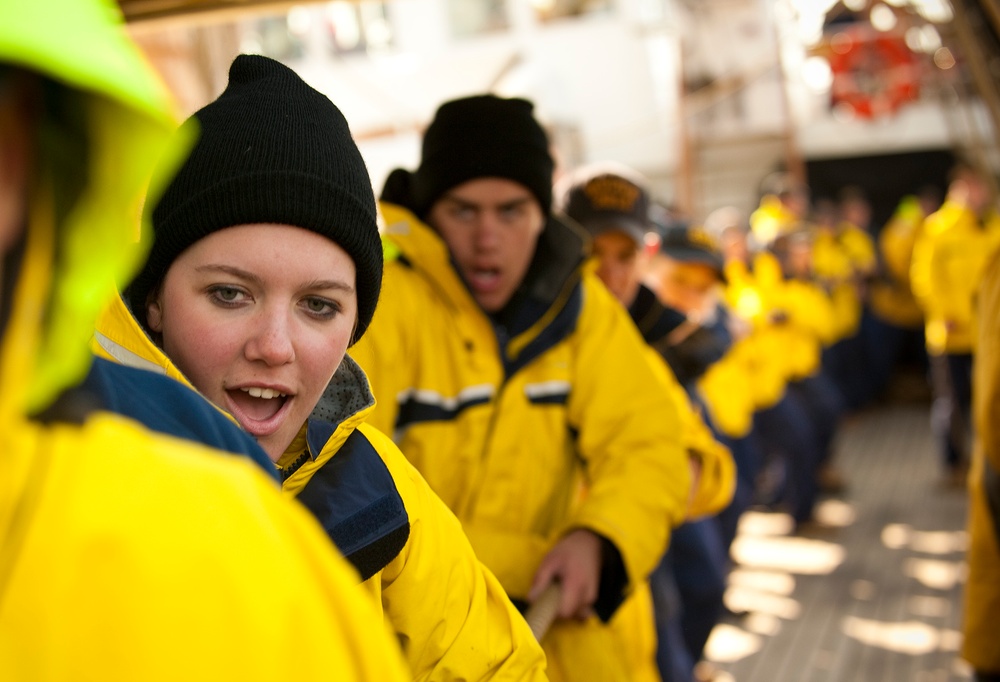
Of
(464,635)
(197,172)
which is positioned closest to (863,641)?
(464,635)

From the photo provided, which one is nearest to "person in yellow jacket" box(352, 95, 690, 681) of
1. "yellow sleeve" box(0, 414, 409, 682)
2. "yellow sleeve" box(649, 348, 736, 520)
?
"yellow sleeve" box(649, 348, 736, 520)

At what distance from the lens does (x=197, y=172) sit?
1394 mm

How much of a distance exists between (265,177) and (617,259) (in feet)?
7.75

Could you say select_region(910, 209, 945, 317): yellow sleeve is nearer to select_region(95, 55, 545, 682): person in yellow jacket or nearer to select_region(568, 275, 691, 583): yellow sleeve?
select_region(568, 275, 691, 583): yellow sleeve

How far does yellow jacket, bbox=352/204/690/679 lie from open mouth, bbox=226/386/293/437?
0.75 m

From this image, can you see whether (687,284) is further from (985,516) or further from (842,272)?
(842,272)

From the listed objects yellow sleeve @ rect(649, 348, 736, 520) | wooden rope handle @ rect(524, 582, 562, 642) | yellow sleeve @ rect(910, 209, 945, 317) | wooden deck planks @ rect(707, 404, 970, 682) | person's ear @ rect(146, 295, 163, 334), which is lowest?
wooden deck planks @ rect(707, 404, 970, 682)

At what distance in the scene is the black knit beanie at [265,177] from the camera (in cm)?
136

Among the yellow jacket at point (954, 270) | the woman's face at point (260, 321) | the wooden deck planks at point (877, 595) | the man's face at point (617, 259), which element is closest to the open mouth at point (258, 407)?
the woman's face at point (260, 321)

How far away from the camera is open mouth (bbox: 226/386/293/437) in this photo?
4.50 feet

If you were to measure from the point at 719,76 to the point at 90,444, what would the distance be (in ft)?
52.3

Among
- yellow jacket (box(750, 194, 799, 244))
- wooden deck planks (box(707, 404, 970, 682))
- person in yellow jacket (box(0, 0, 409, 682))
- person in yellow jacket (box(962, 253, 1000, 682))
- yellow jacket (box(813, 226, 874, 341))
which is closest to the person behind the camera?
person in yellow jacket (box(0, 0, 409, 682))

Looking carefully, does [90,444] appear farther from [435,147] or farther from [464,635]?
[435,147]

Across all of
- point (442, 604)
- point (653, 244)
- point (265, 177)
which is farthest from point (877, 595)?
point (265, 177)
